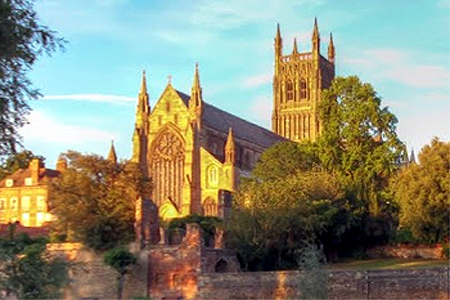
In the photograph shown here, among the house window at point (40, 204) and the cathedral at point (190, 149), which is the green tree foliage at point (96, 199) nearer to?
the cathedral at point (190, 149)

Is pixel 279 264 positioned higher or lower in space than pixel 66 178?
lower

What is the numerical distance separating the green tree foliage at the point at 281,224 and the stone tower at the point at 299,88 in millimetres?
68401

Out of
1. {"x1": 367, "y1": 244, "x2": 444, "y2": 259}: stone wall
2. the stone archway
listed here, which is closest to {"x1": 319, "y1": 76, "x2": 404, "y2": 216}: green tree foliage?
{"x1": 367, "y1": 244, "x2": 444, "y2": 259}: stone wall

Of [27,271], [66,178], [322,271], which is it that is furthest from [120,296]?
[27,271]

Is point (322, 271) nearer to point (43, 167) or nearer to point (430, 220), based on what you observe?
point (430, 220)

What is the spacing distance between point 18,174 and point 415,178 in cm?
5227

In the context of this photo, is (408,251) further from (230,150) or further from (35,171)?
(35,171)

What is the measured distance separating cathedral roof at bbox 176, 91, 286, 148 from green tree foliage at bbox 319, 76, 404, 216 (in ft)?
78.3

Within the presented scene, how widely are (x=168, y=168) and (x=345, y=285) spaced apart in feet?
159

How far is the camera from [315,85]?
406 ft

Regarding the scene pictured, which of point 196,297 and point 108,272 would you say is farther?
point 108,272

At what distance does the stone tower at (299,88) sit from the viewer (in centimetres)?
12419

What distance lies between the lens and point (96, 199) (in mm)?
52406

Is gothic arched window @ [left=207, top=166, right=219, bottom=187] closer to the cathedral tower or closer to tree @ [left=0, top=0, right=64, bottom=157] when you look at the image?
the cathedral tower
